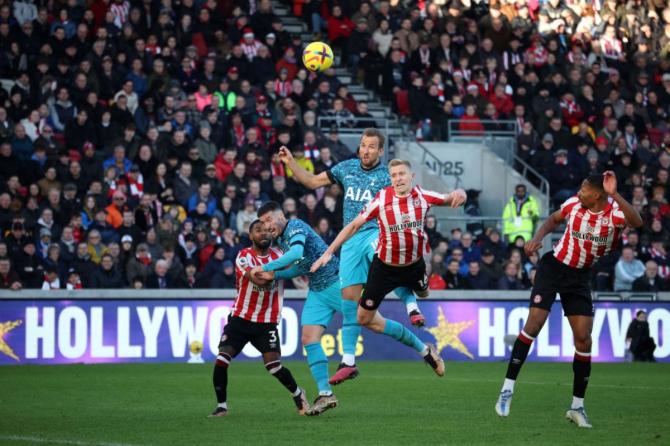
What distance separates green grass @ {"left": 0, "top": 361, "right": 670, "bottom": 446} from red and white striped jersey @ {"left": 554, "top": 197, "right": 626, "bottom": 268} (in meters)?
1.48

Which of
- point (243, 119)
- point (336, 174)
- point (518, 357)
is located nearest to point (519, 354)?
point (518, 357)

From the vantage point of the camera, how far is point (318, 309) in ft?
40.4

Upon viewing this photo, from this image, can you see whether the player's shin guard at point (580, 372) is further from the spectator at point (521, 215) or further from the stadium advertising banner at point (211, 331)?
the spectator at point (521, 215)

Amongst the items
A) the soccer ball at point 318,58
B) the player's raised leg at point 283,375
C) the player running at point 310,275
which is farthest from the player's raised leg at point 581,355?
the soccer ball at point 318,58

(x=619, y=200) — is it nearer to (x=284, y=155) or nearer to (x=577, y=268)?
(x=577, y=268)

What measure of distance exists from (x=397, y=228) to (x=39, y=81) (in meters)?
12.9

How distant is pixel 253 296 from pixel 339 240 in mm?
1080

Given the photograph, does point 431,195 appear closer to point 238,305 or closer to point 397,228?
point 397,228

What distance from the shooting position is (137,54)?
2422 cm

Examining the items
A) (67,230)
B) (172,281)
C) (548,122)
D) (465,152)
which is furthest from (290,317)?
(548,122)

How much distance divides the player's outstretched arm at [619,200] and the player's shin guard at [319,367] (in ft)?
10.3

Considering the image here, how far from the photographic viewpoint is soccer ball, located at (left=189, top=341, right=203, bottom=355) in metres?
20.5

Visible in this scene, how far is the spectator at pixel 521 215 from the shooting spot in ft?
78.1

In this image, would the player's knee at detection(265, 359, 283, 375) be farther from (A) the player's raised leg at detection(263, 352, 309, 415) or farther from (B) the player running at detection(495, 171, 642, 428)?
(B) the player running at detection(495, 171, 642, 428)
